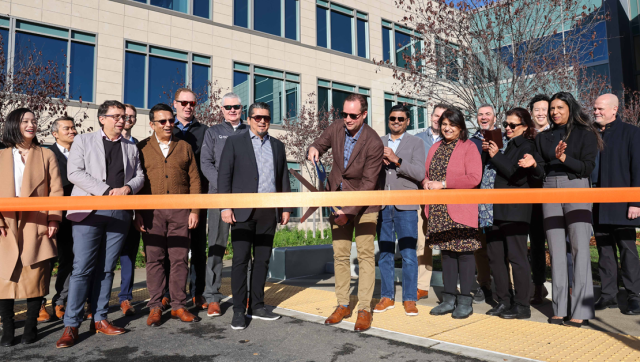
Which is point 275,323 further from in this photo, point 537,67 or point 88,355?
point 537,67

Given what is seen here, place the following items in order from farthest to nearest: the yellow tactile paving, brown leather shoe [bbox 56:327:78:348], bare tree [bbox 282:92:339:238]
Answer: bare tree [bbox 282:92:339:238] < brown leather shoe [bbox 56:327:78:348] < the yellow tactile paving

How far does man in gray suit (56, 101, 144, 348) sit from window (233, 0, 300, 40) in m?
16.3

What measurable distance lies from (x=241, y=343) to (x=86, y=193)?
1.98 meters

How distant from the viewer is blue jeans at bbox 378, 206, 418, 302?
16.2 ft

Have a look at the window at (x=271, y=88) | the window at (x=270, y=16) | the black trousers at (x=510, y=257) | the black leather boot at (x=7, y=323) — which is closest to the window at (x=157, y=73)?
the window at (x=271, y=88)

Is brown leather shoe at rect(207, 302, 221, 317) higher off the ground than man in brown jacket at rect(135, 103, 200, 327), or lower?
lower


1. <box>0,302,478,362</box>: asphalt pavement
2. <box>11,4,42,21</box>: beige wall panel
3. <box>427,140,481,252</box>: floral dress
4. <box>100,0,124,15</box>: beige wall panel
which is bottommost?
<box>0,302,478,362</box>: asphalt pavement

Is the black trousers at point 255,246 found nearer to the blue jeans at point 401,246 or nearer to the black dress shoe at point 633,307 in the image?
the blue jeans at point 401,246

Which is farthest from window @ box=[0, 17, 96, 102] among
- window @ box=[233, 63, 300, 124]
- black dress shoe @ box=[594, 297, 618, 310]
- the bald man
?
black dress shoe @ box=[594, 297, 618, 310]

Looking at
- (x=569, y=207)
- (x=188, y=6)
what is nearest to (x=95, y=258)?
(x=569, y=207)

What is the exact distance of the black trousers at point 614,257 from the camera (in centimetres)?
470

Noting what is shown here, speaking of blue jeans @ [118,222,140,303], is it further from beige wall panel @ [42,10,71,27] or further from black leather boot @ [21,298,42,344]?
beige wall panel @ [42,10,71,27]

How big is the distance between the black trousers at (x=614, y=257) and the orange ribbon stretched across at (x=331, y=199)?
1769mm

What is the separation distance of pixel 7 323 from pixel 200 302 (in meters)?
1.86
